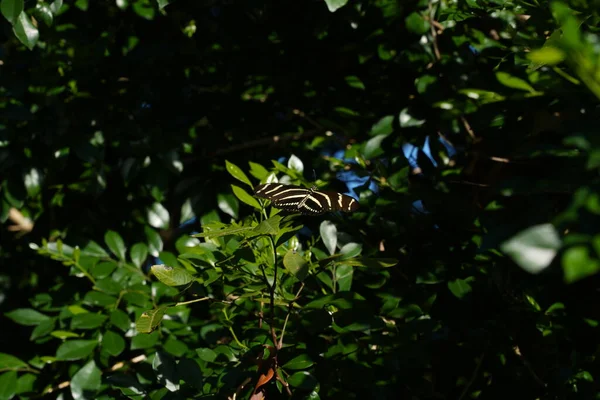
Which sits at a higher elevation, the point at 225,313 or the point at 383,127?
the point at 225,313

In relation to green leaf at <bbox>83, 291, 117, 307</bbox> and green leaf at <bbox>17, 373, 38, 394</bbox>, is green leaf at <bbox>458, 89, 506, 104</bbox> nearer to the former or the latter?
green leaf at <bbox>83, 291, 117, 307</bbox>

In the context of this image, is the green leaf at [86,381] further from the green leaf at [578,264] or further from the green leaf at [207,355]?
the green leaf at [578,264]

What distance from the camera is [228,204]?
1.70 m

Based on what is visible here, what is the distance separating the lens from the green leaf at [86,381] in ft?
4.64

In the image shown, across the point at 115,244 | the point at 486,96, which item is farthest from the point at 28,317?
the point at 486,96

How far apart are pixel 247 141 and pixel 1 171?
2.23ft

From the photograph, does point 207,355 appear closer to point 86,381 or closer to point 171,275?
point 171,275

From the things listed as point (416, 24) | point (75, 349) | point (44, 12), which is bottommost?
point (75, 349)

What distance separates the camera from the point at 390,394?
118 centimetres

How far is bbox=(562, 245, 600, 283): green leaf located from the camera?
471 millimetres

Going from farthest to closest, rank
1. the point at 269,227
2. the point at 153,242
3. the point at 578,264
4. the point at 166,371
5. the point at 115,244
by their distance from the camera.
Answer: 1. the point at 153,242
2. the point at 115,244
3. the point at 166,371
4. the point at 269,227
5. the point at 578,264

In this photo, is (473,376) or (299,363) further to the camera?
(473,376)

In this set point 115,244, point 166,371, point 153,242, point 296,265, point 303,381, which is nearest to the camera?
point 296,265

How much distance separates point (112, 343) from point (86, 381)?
0.32 feet
